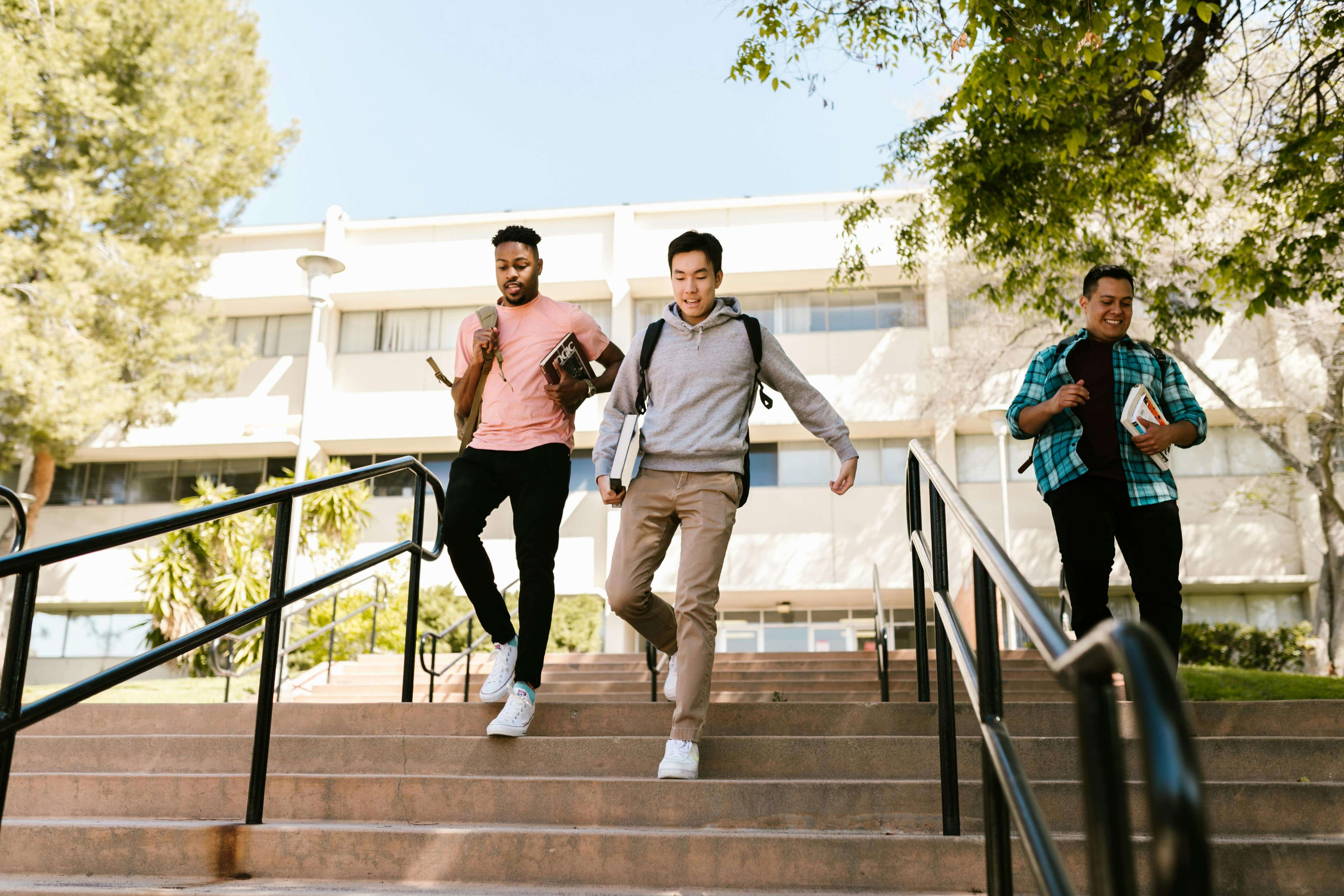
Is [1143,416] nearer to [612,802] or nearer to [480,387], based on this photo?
[612,802]

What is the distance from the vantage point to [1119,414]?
3914 mm

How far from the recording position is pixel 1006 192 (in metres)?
7.19

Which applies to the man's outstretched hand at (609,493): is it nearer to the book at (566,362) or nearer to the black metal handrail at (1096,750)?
the book at (566,362)

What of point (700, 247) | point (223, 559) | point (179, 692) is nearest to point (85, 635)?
point (223, 559)

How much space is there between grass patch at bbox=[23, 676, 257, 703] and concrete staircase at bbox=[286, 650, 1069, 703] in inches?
47.4

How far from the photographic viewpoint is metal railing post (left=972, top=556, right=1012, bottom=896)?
78.0 inches

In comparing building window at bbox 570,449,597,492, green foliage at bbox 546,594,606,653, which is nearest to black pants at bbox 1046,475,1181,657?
green foliage at bbox 546,594,606,653

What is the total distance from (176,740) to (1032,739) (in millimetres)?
2971

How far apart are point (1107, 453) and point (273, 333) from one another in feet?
68.6

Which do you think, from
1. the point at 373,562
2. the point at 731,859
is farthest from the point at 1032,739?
the point at 373,562

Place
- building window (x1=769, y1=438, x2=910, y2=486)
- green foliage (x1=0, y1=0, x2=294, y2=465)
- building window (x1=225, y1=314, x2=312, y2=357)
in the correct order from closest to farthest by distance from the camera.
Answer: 1. green foliage (x1=0, y1=0, x2=294, y2=465)
2. building window (x1=769, y1=438, x2=910, y2=486)
3. building window (x1=225, y1=314, x2=312, y2=357)

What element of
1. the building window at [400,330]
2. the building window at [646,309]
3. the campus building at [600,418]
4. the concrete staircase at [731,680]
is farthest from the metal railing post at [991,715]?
the building window at [400,330]

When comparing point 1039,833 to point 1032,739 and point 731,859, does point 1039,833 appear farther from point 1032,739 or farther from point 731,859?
point 1032,739

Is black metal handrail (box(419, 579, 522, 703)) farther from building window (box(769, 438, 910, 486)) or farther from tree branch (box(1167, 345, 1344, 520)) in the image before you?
tree branch (box(1167, 345, 1344, 520))
